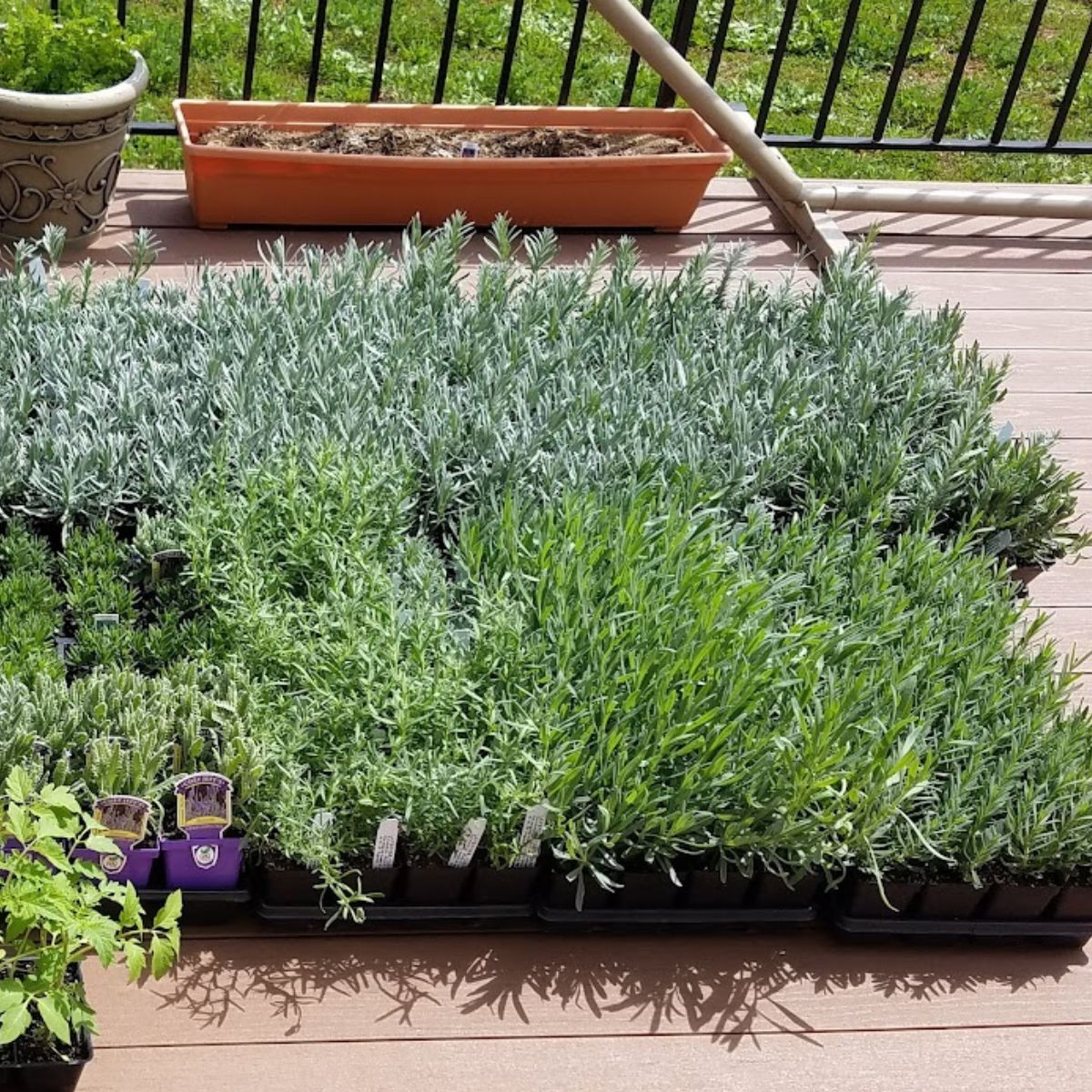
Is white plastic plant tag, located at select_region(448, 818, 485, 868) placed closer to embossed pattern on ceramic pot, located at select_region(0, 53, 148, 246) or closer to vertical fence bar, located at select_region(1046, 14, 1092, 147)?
embossed pattern on ceramic pot, located at select_region(0, 53, 148, 246)

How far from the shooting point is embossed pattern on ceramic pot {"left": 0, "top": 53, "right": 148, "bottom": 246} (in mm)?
3055

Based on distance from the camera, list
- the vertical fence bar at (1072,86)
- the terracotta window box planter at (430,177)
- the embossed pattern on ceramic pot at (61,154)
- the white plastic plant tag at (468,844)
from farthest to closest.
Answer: the vertical fence bar at (1072,86), the terracotta window box planter at (430,177), the embossed pattern on ceramic pot at (61,154), the white plastic plant tag at (468,844)

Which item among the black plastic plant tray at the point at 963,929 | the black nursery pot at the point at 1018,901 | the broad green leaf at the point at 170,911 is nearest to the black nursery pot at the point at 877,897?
the black plastic plant tray at the point at 963,929

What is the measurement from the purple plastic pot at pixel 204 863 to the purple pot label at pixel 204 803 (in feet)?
0.10

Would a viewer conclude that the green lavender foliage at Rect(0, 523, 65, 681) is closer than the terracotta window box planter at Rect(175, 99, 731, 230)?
Yes

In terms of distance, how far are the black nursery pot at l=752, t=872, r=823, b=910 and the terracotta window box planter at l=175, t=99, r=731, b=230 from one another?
199 cm

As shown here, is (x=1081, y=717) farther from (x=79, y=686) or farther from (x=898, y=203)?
(x=898, y=203)

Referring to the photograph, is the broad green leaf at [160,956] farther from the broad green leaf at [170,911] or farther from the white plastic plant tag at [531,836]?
the white plastic plant tag at [531,836]

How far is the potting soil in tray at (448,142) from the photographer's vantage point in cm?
352

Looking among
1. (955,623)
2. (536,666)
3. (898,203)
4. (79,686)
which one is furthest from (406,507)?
(898,203)

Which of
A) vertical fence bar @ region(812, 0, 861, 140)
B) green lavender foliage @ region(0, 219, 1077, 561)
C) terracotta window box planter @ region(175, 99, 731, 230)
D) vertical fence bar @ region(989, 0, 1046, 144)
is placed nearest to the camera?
green lavender foliage @ region(0, 219, 1077, 561)

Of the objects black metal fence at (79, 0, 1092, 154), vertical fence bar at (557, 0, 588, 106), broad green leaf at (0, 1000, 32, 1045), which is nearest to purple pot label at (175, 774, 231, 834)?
broad green leaf at (0, 1000, 32, 1045)

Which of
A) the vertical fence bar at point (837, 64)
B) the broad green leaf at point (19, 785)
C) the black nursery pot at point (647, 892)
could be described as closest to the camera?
the broad green leaf at point (19, 785)

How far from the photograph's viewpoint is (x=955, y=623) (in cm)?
236
